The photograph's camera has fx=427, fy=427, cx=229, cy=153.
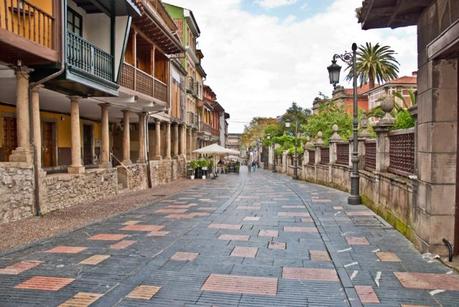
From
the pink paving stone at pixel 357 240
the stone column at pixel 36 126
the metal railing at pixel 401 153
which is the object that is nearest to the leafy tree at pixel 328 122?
the metal railing at pixel 401 153

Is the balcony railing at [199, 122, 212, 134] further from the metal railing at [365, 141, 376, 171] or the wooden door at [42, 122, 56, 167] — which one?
the metal railing at [365, 141, 376, 171]

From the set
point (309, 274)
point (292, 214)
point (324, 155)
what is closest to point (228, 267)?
point (309, 274)

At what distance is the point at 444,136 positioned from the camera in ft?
19.3

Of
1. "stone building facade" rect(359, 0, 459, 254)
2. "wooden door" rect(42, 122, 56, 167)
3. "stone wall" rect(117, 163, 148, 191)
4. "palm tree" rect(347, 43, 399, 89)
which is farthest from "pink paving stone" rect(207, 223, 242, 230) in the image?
"palm tree" rect(347, 43, 399, 89)

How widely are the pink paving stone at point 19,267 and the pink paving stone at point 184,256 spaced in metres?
1.88

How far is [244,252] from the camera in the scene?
6.57 metres

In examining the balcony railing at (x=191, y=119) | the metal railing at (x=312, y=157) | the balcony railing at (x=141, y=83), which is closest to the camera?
the balcony railing at (x=141, y=83)

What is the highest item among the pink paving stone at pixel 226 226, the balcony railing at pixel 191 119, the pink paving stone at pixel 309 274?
the balcony railing at pixel 191 119

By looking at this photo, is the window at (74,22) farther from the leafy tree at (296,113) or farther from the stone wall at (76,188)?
the leafy tree at (296,113)

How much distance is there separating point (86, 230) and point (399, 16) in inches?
274

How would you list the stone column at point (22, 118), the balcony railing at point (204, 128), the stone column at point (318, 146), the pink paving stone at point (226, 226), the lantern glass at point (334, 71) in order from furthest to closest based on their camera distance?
the balcony railing at point (204, 128) < the stone column at point (318, 146) < the lantern glass at point (334, 71) < the stone column at point (22, 118) < the pink paving stone at point (226, 226)

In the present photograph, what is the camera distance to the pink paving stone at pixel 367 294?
4370 millimetres

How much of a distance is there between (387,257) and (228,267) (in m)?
2.33

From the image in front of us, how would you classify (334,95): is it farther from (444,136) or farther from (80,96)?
(444,136)
